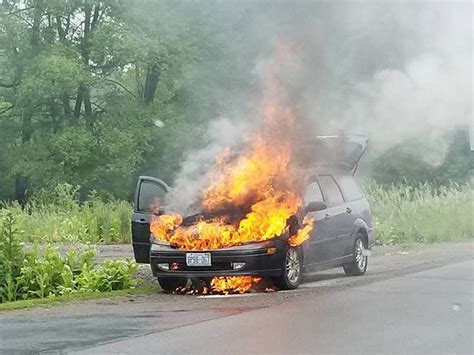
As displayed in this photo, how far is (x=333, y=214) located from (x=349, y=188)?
98 cm

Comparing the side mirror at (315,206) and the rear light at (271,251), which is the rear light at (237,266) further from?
the side mirror at (315,206)

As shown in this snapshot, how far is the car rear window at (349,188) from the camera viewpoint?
12.5m

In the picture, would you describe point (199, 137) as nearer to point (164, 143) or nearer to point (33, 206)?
point (164, 143)

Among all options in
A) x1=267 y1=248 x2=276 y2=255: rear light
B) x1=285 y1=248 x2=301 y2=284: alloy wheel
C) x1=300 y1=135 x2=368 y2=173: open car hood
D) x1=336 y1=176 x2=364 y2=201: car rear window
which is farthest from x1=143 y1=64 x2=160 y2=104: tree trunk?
x1=267 y1=248 x2=276 y2=255: rear light

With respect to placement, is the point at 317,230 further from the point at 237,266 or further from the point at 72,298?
the point at 72,298

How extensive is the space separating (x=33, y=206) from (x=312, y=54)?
10106 mm

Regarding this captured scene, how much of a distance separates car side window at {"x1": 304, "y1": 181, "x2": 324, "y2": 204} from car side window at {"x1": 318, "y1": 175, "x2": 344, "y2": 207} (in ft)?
0.36

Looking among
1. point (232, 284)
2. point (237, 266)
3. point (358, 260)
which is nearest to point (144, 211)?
point (232, 284)

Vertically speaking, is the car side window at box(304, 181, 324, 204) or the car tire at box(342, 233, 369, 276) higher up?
the car side window at box(304, 181, 324, 204)

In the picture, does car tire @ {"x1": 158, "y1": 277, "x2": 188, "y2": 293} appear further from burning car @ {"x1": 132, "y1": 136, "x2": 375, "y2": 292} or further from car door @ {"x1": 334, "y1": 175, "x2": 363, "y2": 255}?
car door @ {"x1": 334, "y1": 175, "x2": 363, "y2": 255}

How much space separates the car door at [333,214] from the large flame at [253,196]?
566 millimetres

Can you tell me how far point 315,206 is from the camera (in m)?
11.3

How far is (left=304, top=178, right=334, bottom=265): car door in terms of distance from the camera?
11.2 metres

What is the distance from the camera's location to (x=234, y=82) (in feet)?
43.2
